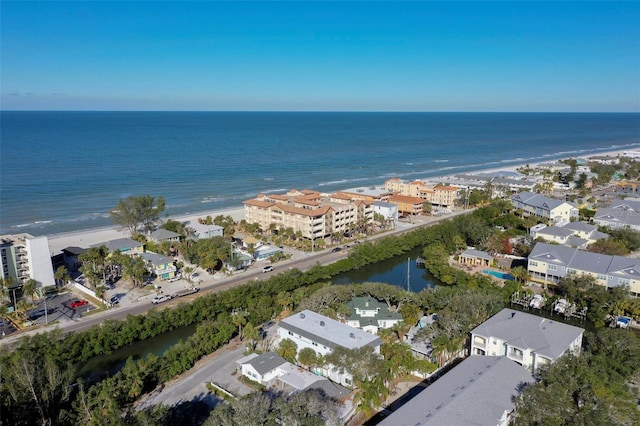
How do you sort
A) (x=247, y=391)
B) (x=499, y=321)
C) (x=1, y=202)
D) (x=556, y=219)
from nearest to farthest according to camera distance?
1. (x=247, y=391)
2. (x=499, y=321)
3. (x=556, y=219)
4. (x=1, y=202)

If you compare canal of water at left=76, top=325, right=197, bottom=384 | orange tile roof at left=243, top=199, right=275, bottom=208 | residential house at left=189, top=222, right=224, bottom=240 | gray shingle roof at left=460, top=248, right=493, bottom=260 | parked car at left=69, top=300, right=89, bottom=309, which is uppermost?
orange tile roof at left=243, top=199, right=275, bottom=208

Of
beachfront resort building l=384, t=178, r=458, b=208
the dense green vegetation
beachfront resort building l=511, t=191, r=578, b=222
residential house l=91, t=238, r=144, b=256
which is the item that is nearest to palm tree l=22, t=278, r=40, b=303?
the dense green vegetation

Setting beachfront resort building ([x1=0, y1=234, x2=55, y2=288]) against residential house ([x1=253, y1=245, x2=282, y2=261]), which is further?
residential house ([x1=253, y1=245, x2=282, y2=261])

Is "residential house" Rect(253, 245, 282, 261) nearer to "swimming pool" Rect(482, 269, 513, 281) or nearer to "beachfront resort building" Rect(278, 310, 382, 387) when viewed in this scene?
"beachfront resort building" Rect(278, 310, 382, 387)

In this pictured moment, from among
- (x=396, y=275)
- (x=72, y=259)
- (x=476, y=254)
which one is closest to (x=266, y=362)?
(x=396, y=275)

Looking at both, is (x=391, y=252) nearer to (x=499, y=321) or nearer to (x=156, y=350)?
(x=499, y=321)

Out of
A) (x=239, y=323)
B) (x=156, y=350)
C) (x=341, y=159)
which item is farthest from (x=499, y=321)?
(x=341, y=159)
